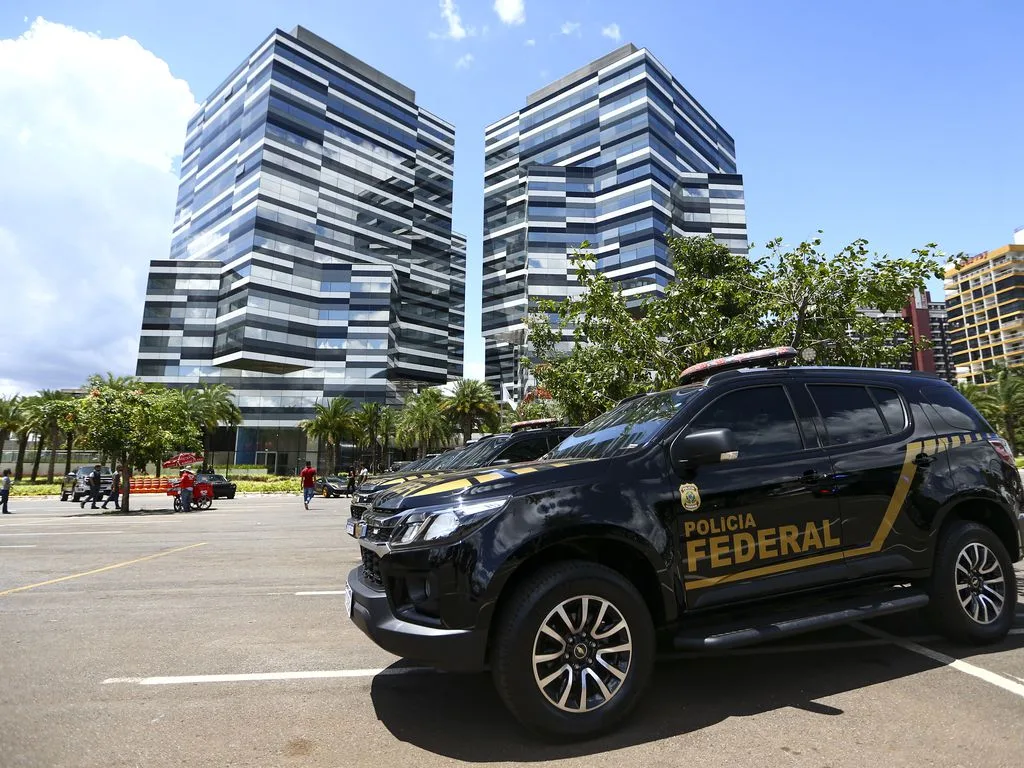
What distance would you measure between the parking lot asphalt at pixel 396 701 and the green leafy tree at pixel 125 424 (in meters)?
18.5

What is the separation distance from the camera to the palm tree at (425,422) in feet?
176

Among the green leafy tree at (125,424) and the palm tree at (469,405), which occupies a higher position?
the palm tree at (469,405)

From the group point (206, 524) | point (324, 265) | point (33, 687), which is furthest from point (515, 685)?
point (324, 265)

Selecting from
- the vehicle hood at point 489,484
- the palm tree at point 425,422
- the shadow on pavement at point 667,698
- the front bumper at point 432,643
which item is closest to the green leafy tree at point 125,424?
the shadow on pavement at point 667,698

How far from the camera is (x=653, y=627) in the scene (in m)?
3.14

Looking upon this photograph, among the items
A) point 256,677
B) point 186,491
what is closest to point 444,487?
point 256,677

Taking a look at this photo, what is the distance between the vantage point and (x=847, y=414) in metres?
4.14

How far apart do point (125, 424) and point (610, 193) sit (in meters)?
72.9

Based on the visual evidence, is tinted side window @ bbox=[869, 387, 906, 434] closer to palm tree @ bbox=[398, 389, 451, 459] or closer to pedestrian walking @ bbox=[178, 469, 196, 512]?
pedestrian walking @ bbox=[178, 469, 196, 512]

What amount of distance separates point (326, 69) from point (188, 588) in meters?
95.5

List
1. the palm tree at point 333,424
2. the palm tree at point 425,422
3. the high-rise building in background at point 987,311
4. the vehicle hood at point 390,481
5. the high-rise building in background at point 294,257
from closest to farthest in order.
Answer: the vehicle hood at point 390,481
the palm tree at point 425,422
the palm tree at point 333,424
the high-rise building in background at point 294,257
the high-rise building in background at point 987,311

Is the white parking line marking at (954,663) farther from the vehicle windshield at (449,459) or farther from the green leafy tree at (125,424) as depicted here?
the green leafy tree at (125,424)

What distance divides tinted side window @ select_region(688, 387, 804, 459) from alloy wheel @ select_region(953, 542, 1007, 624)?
1630mm

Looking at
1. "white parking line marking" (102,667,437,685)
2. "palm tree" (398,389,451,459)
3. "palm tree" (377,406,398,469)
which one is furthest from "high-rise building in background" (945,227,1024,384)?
"white parking line marking" (102,667,437,685)
